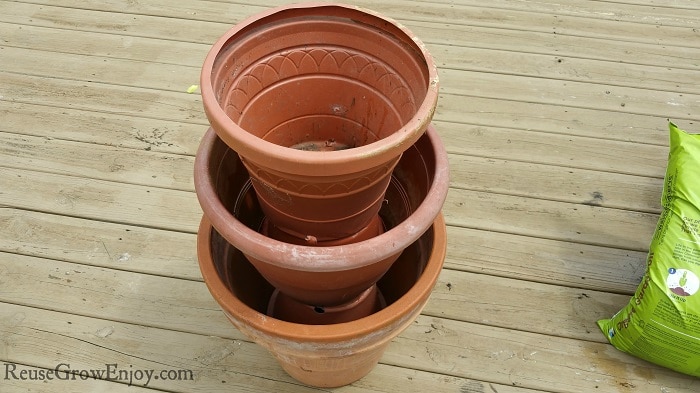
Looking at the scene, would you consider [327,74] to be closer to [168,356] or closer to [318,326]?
[318,326]

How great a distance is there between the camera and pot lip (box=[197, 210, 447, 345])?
94 cm

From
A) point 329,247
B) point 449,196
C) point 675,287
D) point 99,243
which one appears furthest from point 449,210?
point 99,243

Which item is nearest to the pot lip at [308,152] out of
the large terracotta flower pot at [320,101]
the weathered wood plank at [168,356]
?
the large terracotta flower pot at [320,101]

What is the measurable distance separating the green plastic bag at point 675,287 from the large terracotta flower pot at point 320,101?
72cm

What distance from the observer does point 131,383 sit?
130 cm

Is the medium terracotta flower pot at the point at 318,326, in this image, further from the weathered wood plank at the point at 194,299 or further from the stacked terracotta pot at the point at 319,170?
the weathered wood plank at the point at 194,299

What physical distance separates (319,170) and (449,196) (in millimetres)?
975

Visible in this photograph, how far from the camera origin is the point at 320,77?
3.47ft

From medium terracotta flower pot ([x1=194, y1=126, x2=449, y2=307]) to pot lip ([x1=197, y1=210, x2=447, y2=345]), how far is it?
7cm

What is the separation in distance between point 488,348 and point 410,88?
0.73 m

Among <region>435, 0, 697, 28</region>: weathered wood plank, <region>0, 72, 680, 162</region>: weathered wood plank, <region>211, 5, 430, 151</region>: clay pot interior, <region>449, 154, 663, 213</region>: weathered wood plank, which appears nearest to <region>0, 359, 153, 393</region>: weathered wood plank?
<region>211, 5, 430, 151</region>: clay pot interior

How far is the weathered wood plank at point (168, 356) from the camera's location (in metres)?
1.31

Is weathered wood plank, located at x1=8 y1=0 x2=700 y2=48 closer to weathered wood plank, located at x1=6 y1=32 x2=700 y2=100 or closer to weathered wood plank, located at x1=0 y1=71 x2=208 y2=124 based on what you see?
weathered wood plank, located at x1=6 y1=32 x2=700 y2=100

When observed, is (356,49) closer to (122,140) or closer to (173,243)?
(173,243)
